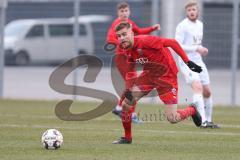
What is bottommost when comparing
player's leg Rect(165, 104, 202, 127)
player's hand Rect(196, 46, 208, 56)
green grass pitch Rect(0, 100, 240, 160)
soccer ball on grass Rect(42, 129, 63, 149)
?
green grass pitch Rect(0, 100, 240, 160)

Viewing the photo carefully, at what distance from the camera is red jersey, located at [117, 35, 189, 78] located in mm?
11250

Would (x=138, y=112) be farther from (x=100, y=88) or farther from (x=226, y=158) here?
(x=226, y=158)

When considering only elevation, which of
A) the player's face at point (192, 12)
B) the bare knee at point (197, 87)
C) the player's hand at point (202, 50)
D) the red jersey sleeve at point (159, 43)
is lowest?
the bare knee at point (197, 87)

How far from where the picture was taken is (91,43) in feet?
90.8

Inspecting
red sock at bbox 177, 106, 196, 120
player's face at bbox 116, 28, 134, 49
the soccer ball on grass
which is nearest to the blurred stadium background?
red sock at bbox 177, 106, 196, 120

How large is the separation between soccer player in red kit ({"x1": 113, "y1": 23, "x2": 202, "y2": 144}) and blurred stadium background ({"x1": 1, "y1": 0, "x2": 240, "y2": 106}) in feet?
25.5

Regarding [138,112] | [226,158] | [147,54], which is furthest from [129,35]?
[138,112]

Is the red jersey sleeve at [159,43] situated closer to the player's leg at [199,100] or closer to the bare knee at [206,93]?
the player's leg at [199,100]

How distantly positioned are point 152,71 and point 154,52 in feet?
1.71

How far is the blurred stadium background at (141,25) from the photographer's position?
21.8 meters

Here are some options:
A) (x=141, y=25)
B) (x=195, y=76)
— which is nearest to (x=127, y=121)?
(x=195, y=76)

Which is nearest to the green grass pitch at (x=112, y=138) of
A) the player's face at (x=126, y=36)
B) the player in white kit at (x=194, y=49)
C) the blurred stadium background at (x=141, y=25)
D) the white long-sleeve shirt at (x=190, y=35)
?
the player in white kit at (x=194, y=49)

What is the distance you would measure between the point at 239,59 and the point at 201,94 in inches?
533

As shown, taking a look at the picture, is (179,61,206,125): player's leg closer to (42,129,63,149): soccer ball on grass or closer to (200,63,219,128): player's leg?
(200,63,219,128): player's leg
